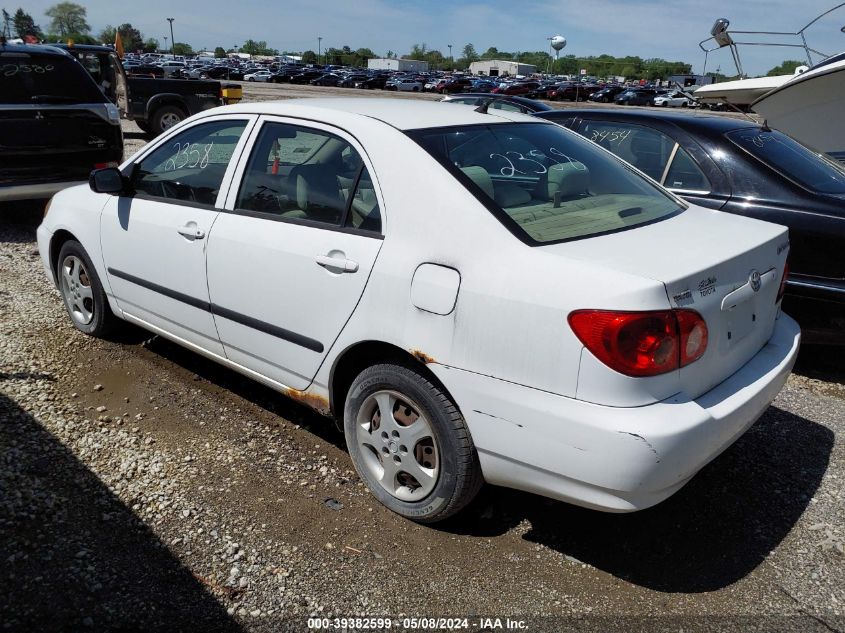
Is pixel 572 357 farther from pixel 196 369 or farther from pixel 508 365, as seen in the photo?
pixel 196 369

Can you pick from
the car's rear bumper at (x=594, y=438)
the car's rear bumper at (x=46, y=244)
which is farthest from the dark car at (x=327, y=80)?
the car's rear bumper at (x=594, y=438)

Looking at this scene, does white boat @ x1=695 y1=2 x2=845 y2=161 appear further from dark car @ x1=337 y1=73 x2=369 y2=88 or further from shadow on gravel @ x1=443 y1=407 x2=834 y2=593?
dark car @ x1=337 y1=73 x2=369 y2=88

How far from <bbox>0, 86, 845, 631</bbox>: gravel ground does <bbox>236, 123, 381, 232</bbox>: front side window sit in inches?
46.9

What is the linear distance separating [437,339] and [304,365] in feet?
2.76

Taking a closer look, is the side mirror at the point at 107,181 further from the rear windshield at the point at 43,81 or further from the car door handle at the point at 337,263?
the rear windshield at the point at 43,81

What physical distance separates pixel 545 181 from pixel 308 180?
3.52 ft

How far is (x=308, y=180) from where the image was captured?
321 centimetres

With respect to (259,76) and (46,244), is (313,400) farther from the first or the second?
(259,76)

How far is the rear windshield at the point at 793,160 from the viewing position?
14.5ft

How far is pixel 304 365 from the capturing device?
3.15 m

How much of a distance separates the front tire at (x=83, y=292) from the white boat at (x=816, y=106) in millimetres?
7427

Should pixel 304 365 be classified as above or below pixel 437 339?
below

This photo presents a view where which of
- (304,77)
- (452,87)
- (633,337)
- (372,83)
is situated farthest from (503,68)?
(633,337)

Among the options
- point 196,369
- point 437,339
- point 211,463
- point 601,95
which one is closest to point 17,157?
point 196,369
